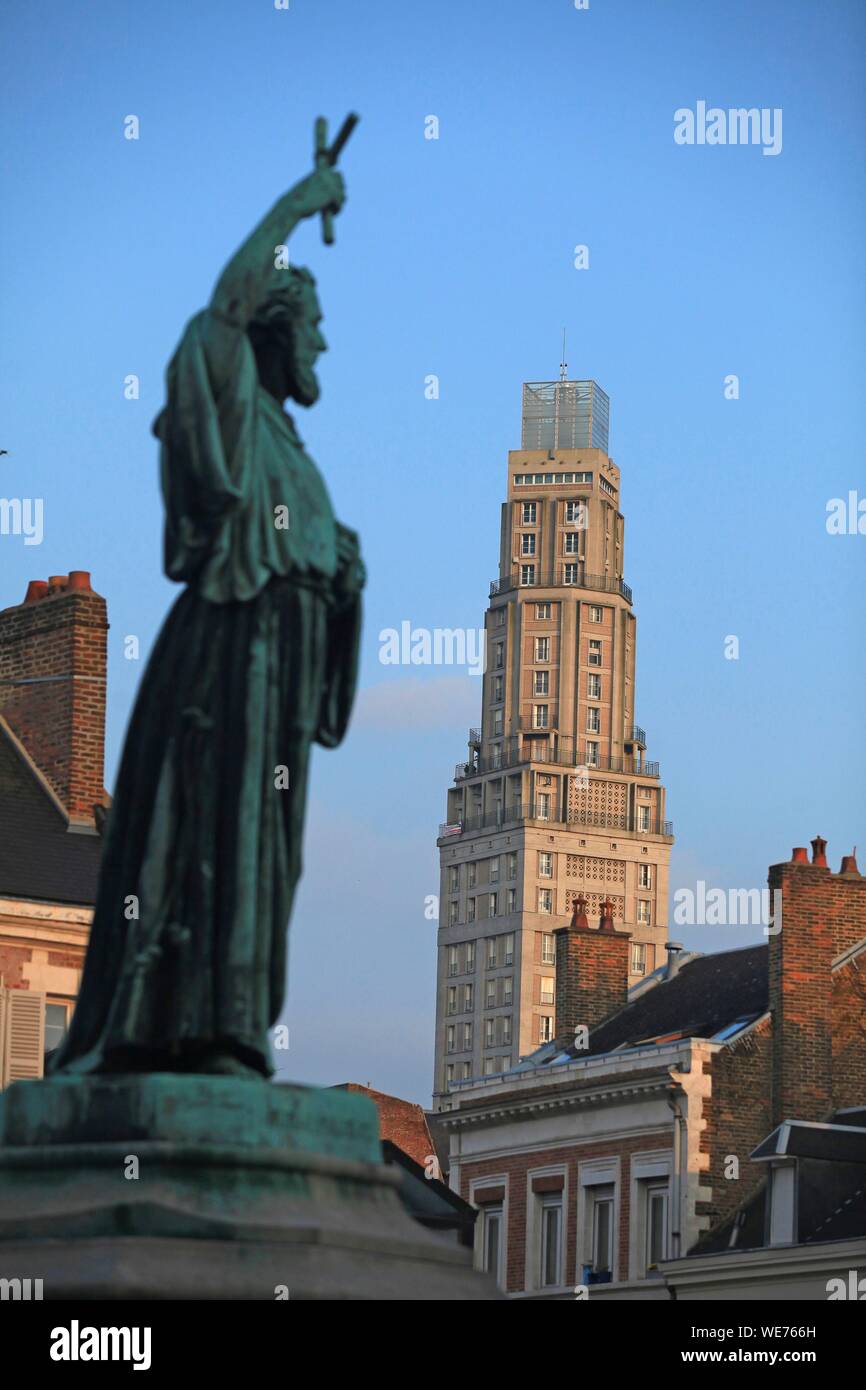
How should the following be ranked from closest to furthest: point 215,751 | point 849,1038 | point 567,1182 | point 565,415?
point 215,751, point 849,1038, point 567,1182, point 565,415

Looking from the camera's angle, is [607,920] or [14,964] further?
[607,920]

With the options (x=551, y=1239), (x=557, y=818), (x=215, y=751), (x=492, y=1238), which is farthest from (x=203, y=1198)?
(x=557, y=818)

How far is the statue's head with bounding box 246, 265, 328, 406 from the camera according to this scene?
1182 cm

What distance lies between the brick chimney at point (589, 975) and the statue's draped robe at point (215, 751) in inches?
1554

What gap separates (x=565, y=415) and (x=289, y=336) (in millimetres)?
184031

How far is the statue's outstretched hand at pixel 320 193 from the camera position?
38.4ft

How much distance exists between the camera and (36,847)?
112ft

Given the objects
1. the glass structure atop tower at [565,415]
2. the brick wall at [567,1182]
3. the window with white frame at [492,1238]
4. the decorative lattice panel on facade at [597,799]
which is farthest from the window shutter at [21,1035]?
the glass structure atop tower at [565,415]

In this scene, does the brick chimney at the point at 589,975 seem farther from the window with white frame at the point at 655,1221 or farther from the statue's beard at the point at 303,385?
the statue's beard at the point at 303,385

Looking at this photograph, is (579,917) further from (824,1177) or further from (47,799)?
(47,799)
